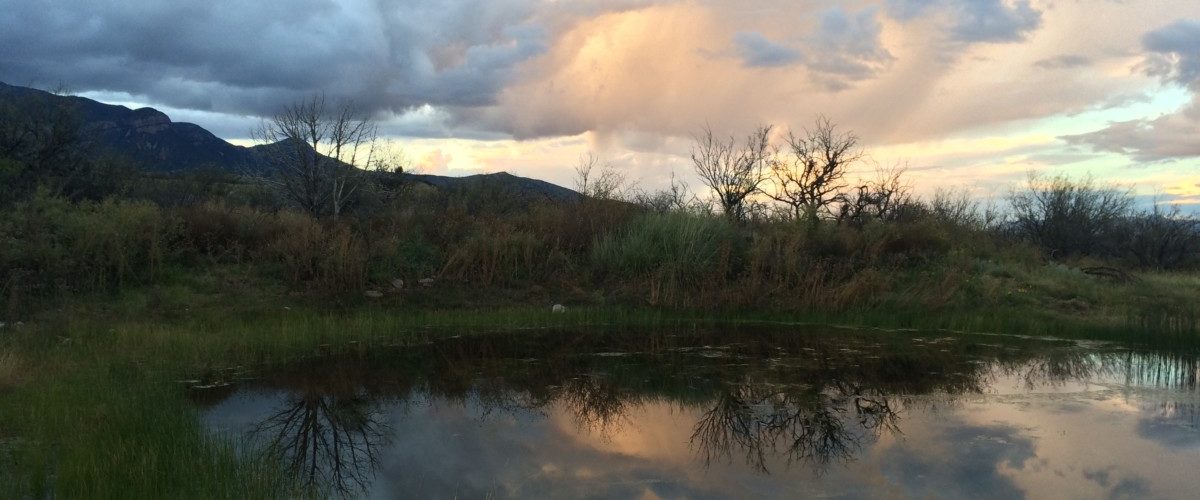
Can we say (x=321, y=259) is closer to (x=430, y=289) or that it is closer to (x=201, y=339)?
(x=430, y=289)

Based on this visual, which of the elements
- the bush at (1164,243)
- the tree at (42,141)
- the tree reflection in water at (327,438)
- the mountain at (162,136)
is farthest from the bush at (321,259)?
the mountain at (162,136)

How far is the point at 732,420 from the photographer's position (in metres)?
8.58

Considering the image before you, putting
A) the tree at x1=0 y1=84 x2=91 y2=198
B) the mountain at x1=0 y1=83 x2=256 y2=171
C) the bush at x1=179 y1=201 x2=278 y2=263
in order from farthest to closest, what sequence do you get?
the mountain at x1=0 y1=83 x2=256 y2=171
the tree at x1=0 y1=84 x2=91 y2=198
the bush at x1=179 y1=201 x2=278 y2=263

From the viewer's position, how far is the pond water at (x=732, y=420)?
Result: 6.69 meters

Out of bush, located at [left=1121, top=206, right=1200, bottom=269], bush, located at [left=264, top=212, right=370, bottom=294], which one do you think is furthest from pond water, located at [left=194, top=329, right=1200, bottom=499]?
bush, located at [left=1121, top=206, right=1200, bottom=269]

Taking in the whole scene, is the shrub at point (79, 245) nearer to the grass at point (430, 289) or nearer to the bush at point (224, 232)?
the grass at point (430, 289)

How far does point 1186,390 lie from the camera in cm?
988

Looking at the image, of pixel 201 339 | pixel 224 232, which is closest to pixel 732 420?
pixel 201 339

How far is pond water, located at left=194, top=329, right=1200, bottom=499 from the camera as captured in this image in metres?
6.69

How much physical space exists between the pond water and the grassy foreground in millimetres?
747

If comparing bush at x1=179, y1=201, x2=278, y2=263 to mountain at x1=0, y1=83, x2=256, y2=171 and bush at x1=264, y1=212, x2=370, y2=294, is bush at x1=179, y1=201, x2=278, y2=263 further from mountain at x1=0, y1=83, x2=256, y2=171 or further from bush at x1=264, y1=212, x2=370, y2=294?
mountain at x1=0, y1=83, x2=256, y2=171

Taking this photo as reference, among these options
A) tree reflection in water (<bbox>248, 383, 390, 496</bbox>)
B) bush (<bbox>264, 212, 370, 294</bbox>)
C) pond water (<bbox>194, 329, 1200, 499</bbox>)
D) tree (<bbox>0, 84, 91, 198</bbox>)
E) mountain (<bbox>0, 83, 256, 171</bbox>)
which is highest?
mountain (<bbox>0, 83, 256, 171</bbox>)

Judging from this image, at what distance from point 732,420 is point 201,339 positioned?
8483 millimetres

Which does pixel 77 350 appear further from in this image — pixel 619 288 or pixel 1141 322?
pixel 1141 322
